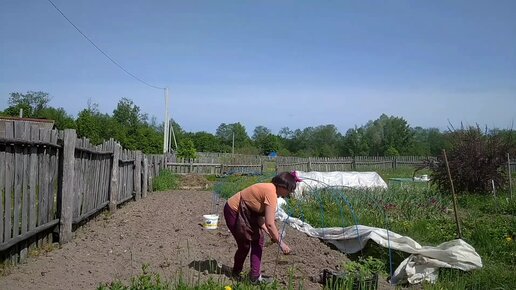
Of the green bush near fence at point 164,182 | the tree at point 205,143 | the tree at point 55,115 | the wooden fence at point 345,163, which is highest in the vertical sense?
the tree at point 55,115

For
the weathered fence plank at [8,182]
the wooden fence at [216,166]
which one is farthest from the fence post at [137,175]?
the wooden fence at [216,166]

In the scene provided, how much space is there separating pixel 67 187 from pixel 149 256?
1673 mm

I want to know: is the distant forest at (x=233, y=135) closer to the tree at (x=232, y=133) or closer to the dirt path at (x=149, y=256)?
the tree at (x=232, y=133)

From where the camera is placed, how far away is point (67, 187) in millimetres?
6402

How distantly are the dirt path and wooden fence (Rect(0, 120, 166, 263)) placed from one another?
0.29m

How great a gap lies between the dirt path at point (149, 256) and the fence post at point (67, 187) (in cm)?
22

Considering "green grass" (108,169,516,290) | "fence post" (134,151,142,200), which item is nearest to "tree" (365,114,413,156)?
"green grass" (108,169,516,290)

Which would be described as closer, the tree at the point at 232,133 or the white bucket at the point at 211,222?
the white bucket at the point at 211,222

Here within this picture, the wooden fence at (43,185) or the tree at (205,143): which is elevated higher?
the tree at (205,143)

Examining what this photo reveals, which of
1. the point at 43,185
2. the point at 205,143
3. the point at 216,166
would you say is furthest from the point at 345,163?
the point at 205,143

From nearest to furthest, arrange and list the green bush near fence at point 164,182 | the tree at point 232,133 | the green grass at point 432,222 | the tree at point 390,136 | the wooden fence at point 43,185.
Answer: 1. the wooden fence at point 43,185
2. the green grass at point 432,222
3. the green bush near fence at point 164,182
4. the tree at point 390,136
5. the tree at point 232,133

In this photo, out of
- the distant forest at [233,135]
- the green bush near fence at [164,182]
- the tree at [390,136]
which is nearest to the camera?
the green bush near fence at [164,182]

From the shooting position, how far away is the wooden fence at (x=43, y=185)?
4.80m

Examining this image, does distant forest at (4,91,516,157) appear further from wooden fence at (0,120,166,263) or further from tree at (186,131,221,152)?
wooden fence at (0,120,166,263)
